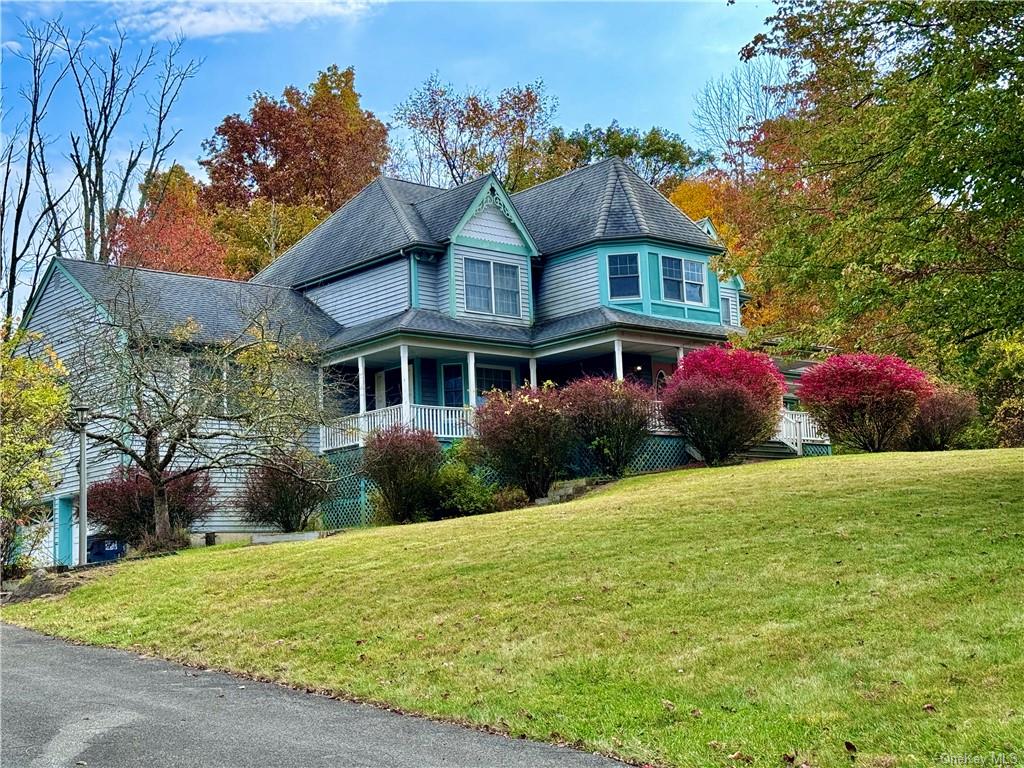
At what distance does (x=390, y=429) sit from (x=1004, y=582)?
14.7 metres

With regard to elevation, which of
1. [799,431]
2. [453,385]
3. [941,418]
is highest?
[453,385]

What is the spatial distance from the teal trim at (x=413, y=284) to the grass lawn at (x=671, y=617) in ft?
37.2

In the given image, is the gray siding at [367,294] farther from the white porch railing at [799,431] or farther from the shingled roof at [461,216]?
the white porch railing at [799,431]

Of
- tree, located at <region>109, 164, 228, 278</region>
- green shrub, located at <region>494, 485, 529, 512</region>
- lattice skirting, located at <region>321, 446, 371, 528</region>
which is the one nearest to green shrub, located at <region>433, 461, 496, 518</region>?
green shrub, located at <region>494, 485, 529, 512</region>

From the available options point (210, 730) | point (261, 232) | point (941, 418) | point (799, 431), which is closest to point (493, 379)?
point (799, 431)

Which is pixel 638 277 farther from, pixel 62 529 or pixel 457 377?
pixel 62 529

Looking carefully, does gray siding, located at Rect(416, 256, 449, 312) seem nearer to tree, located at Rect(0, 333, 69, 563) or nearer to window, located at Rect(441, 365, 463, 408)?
window, located at Rect(441, 365, 463, 408)

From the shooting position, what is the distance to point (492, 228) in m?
29.9

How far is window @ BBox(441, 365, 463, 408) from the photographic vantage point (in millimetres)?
28812

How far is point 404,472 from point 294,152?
30.0 meters

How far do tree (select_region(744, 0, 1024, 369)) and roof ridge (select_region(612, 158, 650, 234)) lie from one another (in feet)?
42.4

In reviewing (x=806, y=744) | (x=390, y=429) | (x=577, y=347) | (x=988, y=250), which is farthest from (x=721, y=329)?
(x=806, y=744)

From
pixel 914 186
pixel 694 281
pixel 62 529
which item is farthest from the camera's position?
pixel 694 281

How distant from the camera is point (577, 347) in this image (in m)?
27.9
